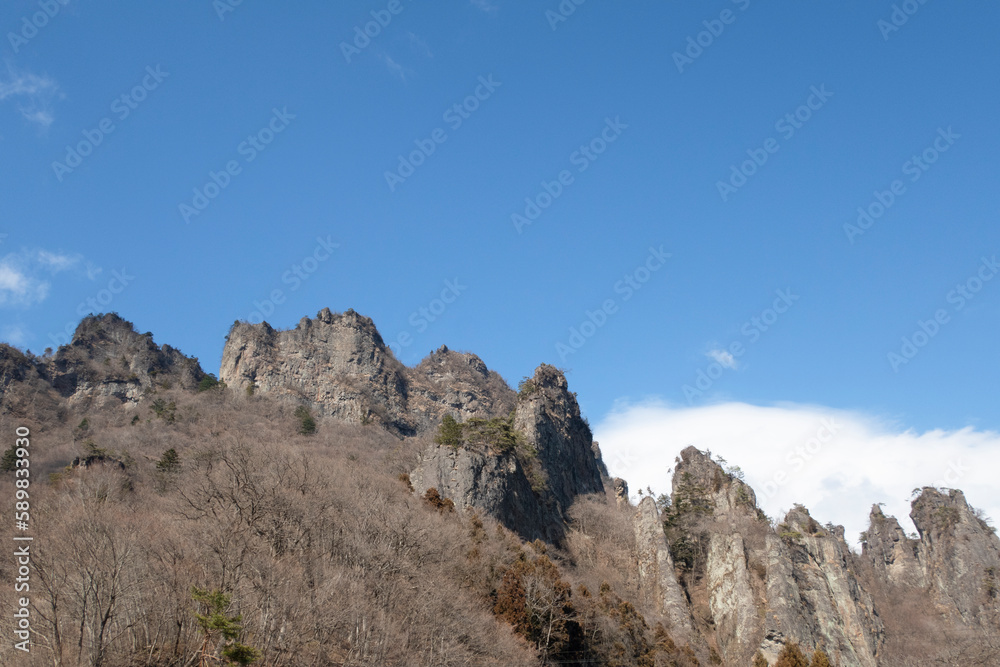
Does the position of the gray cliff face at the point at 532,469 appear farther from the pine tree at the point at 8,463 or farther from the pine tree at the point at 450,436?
the pine tree at the point at 8,463

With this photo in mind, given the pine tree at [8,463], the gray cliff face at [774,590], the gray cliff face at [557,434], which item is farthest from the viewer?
the gray cliff face at [557,434]

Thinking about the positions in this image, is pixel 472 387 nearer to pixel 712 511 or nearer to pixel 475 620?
pixel 712 511

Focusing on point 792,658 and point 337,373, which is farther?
point 337,373

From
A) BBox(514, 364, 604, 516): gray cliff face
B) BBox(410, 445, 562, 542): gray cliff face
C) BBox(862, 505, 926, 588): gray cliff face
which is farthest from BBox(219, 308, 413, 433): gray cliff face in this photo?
BBox(862, 505, 926, 588): gray cliff face

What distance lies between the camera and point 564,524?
6606cm

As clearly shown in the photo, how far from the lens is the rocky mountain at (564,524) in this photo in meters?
41.9

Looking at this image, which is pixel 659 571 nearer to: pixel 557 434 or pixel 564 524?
pixel 564 524

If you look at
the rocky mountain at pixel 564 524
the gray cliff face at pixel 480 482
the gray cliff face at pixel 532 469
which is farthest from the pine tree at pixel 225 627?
the gray cliff face at pixel 532 469

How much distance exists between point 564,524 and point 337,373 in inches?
2043

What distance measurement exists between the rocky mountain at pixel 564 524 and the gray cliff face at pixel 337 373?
12.2 inches

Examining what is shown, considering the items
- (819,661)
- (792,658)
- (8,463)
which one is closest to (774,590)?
(792,658)

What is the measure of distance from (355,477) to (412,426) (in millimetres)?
61117

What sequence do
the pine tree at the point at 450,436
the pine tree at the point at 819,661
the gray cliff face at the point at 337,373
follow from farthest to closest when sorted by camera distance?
the gray cliff face at the point at 337,373, the pine tree at the point at 450,436, the pine tree at the point at 819,661

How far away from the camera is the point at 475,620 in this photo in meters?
33.1
